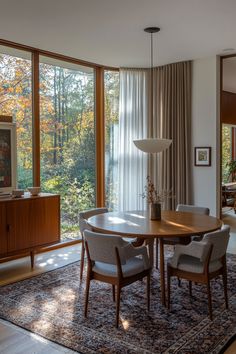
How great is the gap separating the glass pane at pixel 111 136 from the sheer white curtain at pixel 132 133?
113mm

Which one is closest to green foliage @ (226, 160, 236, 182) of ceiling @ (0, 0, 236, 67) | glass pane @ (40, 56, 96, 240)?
ceiling @ (0, 0, 236, 67)

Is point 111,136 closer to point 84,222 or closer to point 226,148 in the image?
point 84,222

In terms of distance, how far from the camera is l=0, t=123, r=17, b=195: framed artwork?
14.9 ft

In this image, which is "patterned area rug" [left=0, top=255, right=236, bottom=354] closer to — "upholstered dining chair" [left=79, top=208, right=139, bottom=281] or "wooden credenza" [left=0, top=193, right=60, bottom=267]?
"upholstered dining chair" [left=79, top=208, right=139, bottom=281]

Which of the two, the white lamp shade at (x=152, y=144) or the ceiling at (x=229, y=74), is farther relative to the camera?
the ceiling at (x=229, y=74)

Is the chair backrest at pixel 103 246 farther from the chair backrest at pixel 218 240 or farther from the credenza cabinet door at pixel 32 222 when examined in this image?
the credenza cabinet door at pixel 32 222

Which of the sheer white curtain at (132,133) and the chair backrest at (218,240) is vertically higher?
the sheer white curtain at (132,133)

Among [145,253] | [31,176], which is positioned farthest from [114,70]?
[145,253]

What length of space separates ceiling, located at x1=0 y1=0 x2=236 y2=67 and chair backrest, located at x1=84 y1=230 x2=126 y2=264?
91.6 inches

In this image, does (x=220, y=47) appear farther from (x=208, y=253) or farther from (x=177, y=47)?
(x=208, y=253)

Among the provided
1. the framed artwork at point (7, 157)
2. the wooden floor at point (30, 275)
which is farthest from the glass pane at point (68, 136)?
the framed artwork at point (7, 157)

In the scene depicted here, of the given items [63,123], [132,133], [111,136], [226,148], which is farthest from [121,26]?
[226,148]

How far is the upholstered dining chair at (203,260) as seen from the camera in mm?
3242

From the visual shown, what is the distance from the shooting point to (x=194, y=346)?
284 cm
